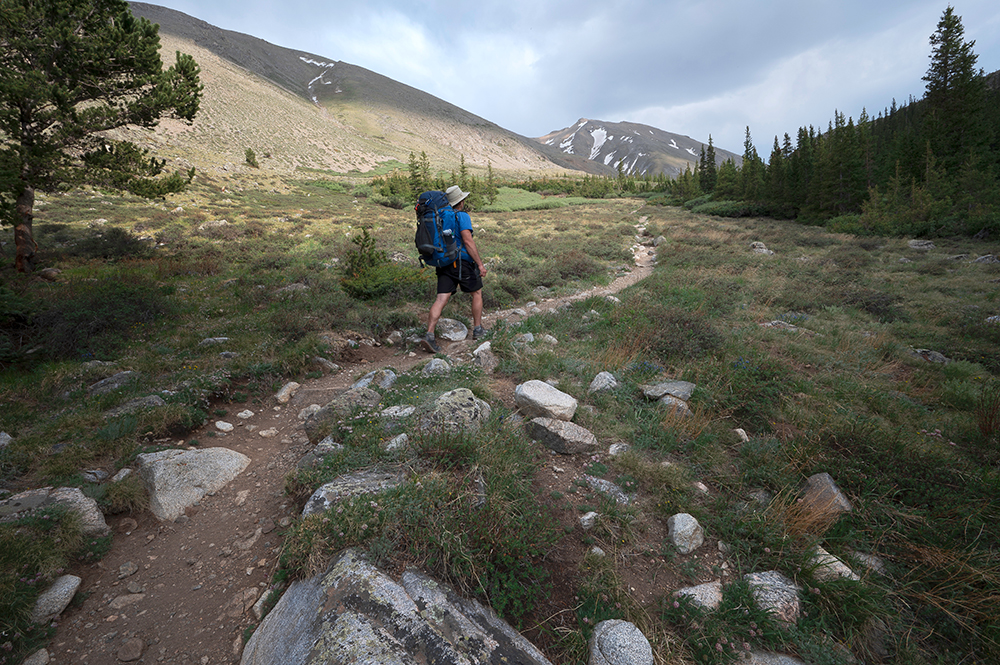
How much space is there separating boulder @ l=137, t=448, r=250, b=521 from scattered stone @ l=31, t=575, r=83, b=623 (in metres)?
0.75

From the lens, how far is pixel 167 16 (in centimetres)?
13375

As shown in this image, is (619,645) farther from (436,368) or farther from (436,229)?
(436,229)

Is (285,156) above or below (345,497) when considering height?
above

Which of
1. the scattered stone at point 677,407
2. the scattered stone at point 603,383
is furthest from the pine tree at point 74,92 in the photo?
the scattered stone at point 677,407

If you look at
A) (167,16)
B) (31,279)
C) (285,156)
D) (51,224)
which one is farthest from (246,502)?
(167,16)

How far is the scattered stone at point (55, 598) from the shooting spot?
7.89ft

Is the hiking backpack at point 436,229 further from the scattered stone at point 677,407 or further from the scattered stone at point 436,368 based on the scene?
the scattered stone at point 677,407

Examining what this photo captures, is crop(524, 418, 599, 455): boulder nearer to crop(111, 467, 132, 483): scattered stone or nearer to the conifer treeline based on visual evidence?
crop(111, 467, 132, 483): scattered stone

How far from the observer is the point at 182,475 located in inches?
146

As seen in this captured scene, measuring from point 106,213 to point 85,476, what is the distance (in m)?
22.3

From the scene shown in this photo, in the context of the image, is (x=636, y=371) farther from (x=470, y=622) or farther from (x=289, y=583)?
(x=289, y=583)

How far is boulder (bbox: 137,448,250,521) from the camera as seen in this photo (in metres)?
3.46

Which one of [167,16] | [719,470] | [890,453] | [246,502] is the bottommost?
[246,502]

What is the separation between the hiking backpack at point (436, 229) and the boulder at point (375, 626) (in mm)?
4881
